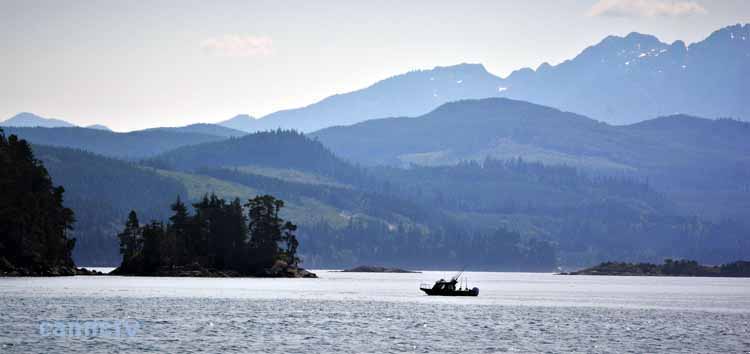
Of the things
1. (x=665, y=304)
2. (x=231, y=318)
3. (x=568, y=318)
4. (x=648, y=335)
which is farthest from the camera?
(x=665, y=304)

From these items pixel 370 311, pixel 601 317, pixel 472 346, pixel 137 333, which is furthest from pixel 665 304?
pixel 137 333

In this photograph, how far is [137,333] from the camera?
10700 cm

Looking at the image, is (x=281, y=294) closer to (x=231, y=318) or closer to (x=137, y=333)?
(x=231, y=318)

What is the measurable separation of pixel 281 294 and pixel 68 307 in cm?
5910

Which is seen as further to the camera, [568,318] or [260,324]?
[568,318]

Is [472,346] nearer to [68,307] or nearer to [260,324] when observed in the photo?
[260,324]

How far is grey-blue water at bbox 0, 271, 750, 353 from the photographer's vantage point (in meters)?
101

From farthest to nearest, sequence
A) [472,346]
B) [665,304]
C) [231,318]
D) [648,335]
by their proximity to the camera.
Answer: [665,304]
[231,318]
[648,335]
[472,346]

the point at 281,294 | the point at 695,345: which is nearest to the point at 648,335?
the point at 695,345

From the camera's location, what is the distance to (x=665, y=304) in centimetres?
18838

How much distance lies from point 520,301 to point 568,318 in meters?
47.6

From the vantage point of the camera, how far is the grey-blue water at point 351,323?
332 feet

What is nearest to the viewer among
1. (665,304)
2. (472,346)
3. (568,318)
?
(472,346)

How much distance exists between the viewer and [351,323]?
128m
